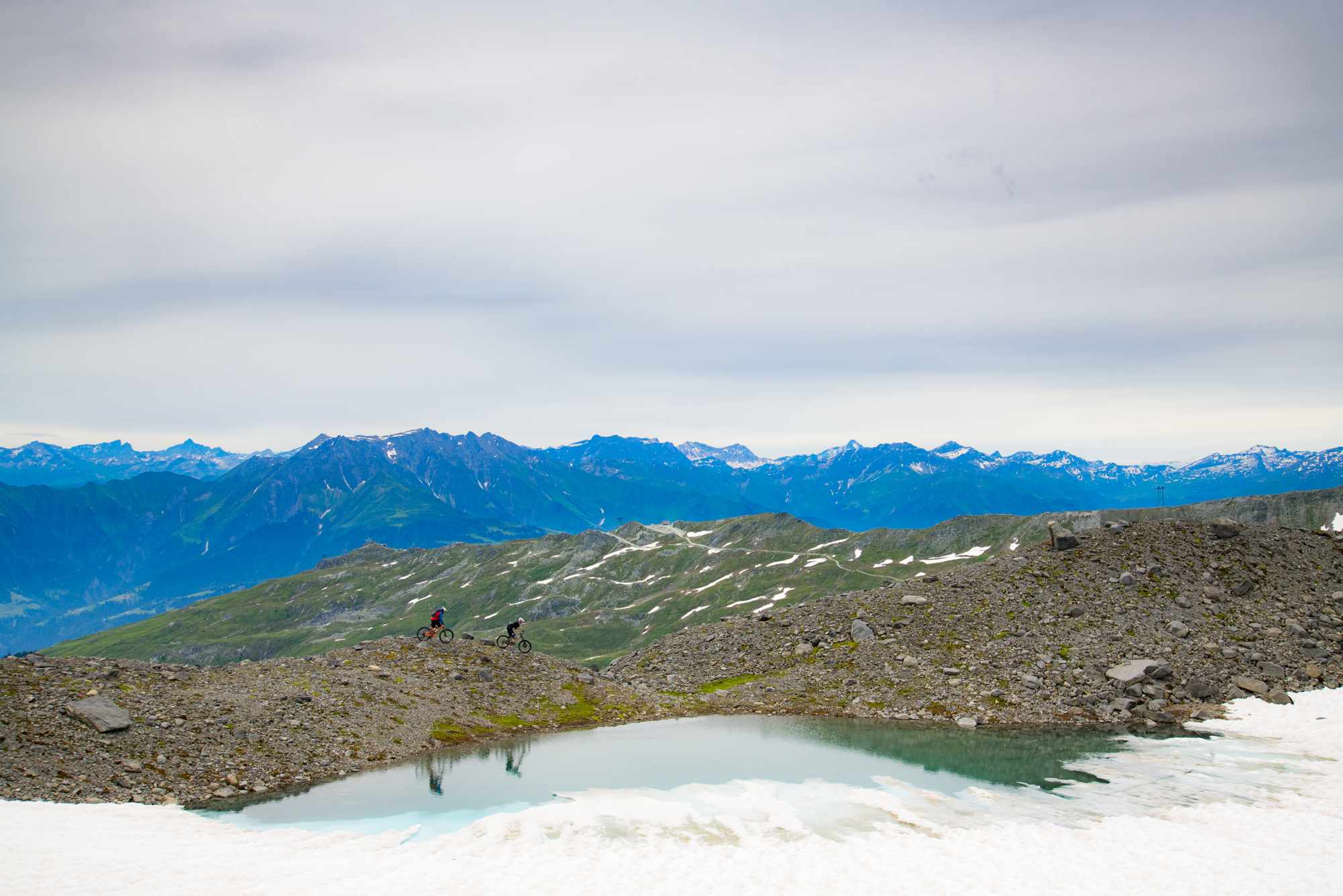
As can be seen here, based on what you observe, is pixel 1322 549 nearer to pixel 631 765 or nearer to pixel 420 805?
pixel 631 765

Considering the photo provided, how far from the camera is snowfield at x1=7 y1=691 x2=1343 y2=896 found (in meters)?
30.9

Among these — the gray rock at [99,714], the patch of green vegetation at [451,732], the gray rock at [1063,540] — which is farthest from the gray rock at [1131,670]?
the gray rock at [99,714]

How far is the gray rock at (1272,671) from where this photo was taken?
6394cm

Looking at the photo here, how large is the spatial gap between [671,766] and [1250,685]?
46964 millimetres

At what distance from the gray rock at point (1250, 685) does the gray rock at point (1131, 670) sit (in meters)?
A: 5.54

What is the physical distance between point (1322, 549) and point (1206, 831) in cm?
6199

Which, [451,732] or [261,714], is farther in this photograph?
[451,732]

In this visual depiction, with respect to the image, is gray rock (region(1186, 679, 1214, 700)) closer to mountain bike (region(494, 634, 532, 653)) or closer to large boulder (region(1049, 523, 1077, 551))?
large boulder (region(1049, 523, 1077, 551))

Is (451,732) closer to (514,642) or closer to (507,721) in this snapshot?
(507,721)

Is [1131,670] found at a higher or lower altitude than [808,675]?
higher

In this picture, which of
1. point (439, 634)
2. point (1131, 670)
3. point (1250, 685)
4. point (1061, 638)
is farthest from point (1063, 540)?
point (439, 634)

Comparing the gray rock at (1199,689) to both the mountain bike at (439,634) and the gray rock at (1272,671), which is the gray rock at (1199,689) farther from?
the mountain bike at (439,634)

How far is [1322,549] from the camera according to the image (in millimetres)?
82000

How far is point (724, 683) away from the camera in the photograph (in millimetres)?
74375
